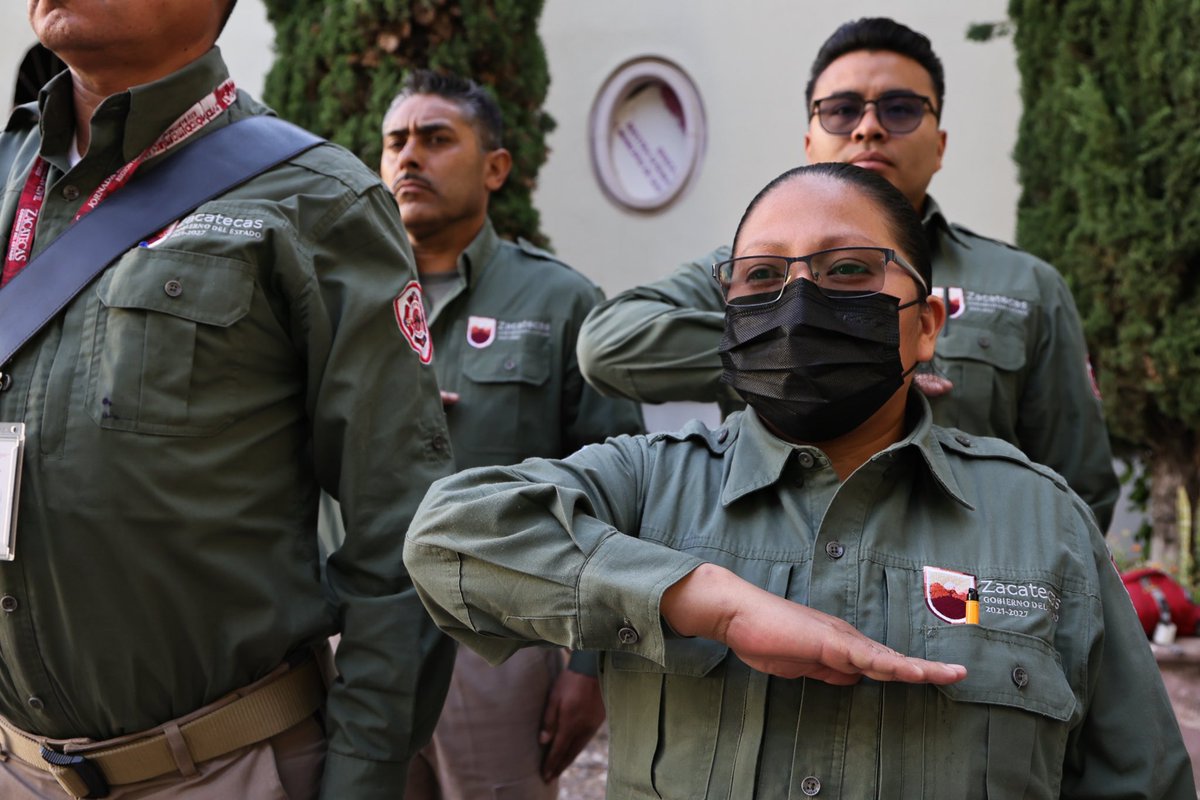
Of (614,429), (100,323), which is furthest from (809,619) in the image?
(614,429)

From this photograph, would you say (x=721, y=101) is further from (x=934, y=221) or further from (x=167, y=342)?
(x=167, y=342)

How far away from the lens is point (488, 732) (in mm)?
3123

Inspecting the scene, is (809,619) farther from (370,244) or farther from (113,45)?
(113,45)

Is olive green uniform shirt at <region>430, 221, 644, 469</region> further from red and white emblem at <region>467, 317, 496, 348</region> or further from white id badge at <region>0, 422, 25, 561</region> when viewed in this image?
white id badge at <region>0, 422, 25, 561</region>

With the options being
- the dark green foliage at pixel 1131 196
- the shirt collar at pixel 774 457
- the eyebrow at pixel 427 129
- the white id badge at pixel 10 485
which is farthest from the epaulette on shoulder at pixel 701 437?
the dark green foliage at pixel 1131 196

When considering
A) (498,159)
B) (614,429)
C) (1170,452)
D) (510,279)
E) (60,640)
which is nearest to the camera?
(60,640)

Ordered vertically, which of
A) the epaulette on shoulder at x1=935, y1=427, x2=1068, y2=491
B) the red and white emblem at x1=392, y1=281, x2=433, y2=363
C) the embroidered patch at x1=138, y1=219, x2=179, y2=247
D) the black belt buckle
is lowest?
the black belt buckle

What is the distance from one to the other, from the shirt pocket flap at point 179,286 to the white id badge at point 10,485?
0.25 metres

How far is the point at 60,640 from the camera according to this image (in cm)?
186

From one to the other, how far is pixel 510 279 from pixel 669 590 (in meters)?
2.17

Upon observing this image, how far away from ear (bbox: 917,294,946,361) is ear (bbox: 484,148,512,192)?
2220 millimetres

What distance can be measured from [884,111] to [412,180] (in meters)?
1.47

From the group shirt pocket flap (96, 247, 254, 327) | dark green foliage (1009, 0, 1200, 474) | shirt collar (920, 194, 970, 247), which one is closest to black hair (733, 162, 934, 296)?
shirt pocket flap (96, 247, 254, 327)

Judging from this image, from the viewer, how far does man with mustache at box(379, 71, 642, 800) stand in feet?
10.3
